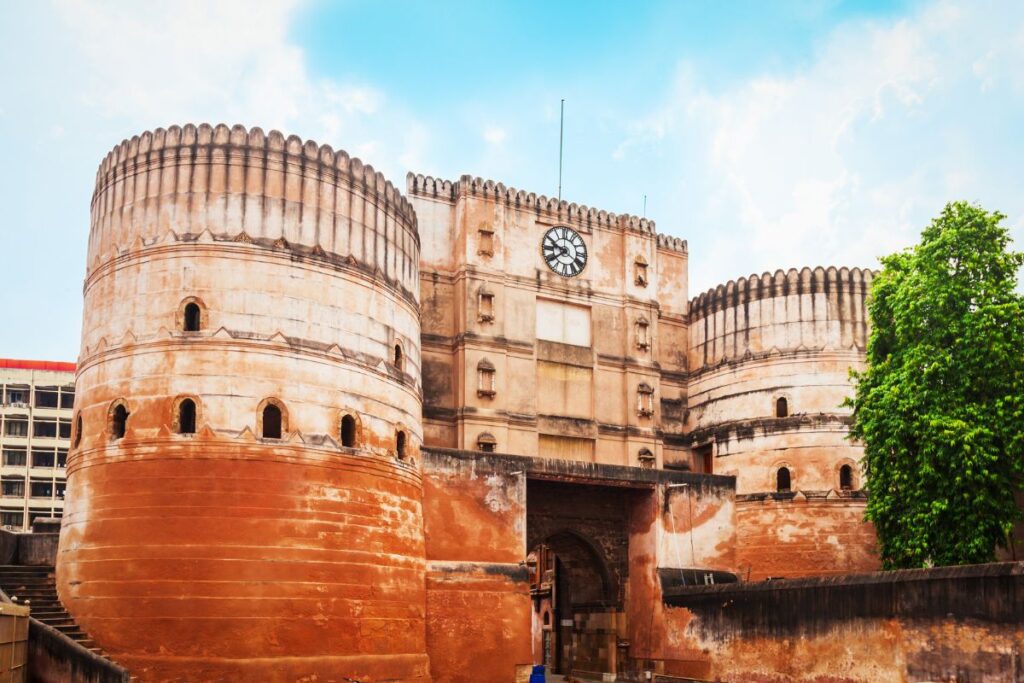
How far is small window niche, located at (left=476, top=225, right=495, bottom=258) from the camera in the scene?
28.0 m

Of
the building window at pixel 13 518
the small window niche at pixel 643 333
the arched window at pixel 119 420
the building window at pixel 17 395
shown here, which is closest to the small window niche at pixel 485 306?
the small window niche at pixel 643 333

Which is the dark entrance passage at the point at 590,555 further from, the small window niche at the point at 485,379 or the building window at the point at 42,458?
the building window at the point at 42,458

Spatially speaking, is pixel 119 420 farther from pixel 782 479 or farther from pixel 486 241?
pixel 782 479

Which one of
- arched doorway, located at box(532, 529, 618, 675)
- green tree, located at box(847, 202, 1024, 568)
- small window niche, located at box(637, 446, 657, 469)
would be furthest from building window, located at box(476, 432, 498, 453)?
green tree, located at box(847, 202, 1024, 568)

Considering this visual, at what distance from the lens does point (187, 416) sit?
18641 millimetres

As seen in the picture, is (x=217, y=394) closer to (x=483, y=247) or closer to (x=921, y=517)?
(x=483, y=247)

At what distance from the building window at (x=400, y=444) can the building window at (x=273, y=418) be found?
288 centimetres

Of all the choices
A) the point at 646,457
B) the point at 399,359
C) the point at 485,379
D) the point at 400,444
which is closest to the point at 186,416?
the point at 400,444

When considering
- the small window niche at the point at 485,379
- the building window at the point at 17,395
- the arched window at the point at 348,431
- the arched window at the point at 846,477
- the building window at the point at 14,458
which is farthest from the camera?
the building window at the point at 17,395

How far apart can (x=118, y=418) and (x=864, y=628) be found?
14.1 metres

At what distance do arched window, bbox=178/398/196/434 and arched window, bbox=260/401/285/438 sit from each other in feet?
4.07

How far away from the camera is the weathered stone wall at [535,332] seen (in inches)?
1068

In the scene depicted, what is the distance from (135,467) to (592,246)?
15440mm

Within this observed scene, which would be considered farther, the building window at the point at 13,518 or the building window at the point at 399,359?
the building window at the point at 13,518
